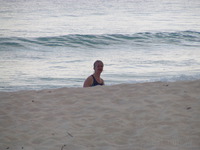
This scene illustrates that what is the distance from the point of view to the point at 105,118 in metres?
5.33

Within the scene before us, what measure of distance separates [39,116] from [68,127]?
0.73 meters

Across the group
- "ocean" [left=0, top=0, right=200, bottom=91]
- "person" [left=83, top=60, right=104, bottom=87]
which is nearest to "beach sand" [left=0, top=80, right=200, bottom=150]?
"person" [left=83, top=60, right=104, bottom=87]

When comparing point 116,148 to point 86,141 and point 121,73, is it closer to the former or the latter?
point 86,141

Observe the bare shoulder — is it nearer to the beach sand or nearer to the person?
the person

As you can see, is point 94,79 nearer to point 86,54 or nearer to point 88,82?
point 88,82

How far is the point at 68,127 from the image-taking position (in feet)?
16.4

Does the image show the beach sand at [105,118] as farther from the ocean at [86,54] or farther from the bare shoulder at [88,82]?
the ocean at [86,54]

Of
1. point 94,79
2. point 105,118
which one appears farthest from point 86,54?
point 105,118

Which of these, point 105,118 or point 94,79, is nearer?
point 105,118

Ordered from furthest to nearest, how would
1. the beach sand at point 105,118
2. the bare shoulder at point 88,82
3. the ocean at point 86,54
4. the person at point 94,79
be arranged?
the ocean at point 86,54 → the bare shoulder at point 88,82 → the person at point 94,79 → the beach sand at point 105,118

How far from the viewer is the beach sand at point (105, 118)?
4.41 m

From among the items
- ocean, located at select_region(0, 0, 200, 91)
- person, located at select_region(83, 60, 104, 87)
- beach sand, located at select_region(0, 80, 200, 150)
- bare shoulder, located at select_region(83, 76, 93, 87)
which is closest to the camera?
beach sand, located at select_region(0, 80, 200, 150)

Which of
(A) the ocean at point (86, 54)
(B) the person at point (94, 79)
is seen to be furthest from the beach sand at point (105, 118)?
(A) the ocean at point (86, 54)

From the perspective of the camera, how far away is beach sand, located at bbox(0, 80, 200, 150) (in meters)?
4.41
